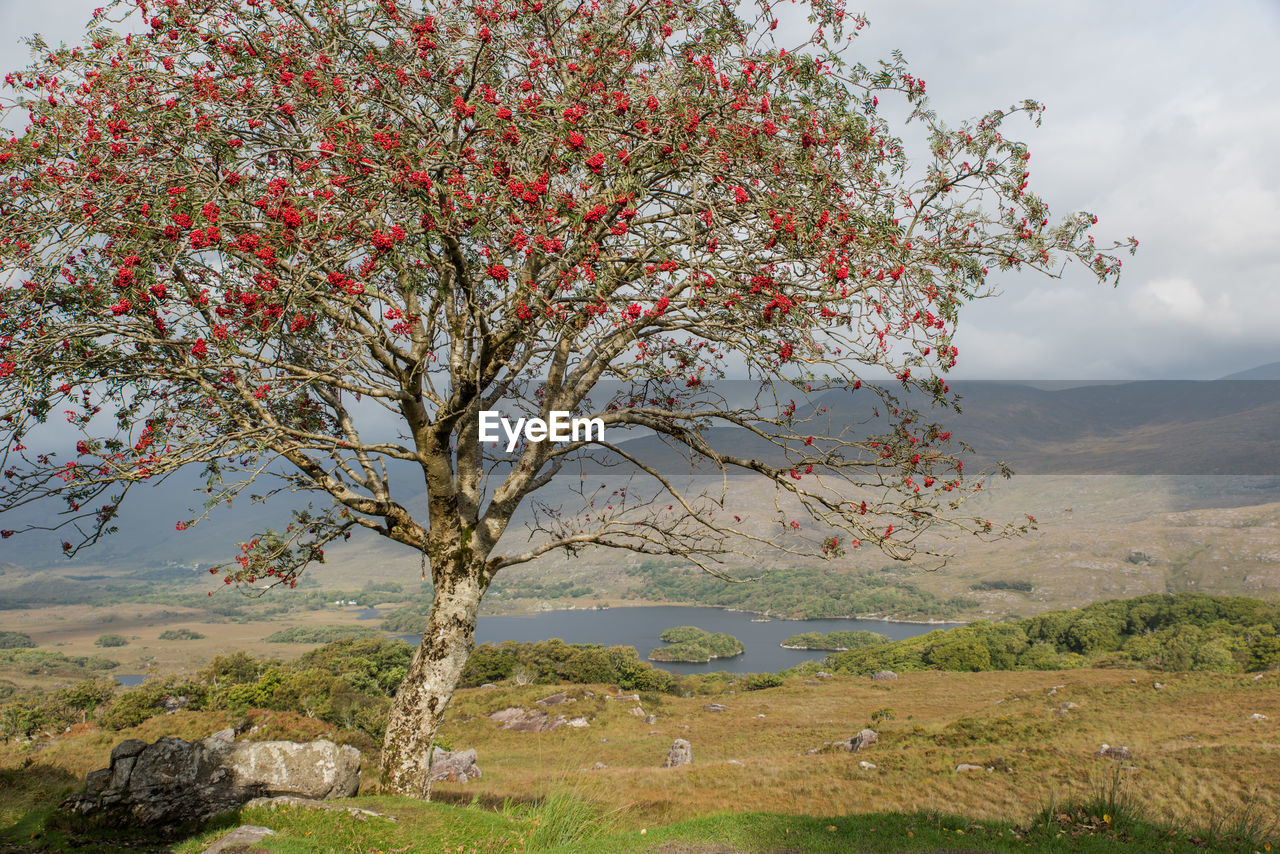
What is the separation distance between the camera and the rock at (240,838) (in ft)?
22.5

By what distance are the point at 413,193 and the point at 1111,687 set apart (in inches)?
1810

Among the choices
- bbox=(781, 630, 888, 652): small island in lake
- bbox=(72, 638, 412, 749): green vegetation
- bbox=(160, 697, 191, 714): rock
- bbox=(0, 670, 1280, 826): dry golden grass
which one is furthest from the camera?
bbox=(781, 630, 888, 652): small island in lake

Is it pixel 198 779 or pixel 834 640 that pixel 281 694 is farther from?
pixel 834 640

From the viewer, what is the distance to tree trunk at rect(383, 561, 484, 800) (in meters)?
8.93

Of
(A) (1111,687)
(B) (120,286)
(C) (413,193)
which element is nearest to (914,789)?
(C) (413,193)

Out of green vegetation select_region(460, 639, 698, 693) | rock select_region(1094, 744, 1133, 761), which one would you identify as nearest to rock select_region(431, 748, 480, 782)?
rock select_region(1094, 744, 1133, 761)

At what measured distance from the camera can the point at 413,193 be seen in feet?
21.9

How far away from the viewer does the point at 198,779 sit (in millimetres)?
9734

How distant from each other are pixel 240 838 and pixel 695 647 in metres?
150

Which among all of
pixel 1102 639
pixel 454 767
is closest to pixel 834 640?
pixel 1102 639

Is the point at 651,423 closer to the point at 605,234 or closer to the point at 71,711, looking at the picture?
the point at 605,234

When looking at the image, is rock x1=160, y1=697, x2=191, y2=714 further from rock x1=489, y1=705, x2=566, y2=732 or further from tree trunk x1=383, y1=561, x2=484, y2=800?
tree trunk x1=383, y1=561, x2=484, y2=800

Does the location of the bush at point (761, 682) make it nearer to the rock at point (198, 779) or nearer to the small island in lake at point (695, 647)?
the rock at point (198, 779)

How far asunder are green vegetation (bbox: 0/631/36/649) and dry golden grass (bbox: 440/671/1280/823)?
191m
